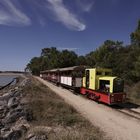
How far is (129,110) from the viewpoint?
19.6 meters

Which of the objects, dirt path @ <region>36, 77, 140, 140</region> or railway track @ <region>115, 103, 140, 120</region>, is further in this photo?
railway track @ <region>115, 103, 140, 120</region>

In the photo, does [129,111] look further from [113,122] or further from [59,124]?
[59,124]

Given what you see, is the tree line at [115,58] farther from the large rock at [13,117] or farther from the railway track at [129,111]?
the large rock at [13,117]

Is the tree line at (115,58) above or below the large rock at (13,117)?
above

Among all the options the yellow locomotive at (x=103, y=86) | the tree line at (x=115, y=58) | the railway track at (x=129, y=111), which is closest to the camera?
the railway track at (x=129, y=111)

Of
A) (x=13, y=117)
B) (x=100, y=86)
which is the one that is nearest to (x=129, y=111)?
(x=100, y=86)

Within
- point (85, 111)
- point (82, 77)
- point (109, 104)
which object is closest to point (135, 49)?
point (82, 77)

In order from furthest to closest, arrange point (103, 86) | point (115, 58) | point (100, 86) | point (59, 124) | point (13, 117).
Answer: point (115, 58) < point (100, 86) < point (103, 86) < point (13, 117) < point (59, 124)

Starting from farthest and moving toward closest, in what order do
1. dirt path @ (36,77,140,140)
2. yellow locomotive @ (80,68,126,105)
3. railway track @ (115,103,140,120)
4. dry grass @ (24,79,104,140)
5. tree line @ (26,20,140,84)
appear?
tree line @ (26,20,140,84) → yellow locomotive @ (80,68,126,105) → railway track @ (115,103,140,120) → dirt path @ (36,77,140,140) → dry grass @ (24,79,104,140)

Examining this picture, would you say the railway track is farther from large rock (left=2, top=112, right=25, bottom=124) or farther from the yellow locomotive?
large rock (left=2, top=112, right=25, bottom=124)

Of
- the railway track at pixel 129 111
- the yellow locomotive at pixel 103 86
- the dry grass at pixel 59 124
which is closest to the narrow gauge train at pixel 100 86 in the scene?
the yellow locomotive at pixel 103 86

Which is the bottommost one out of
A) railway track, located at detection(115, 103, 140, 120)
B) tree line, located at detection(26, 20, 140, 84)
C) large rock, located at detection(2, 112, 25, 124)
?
large rock, located at detection(2, 112, 25, 124)

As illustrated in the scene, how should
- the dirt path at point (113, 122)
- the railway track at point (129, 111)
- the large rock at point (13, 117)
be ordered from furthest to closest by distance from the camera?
the railway track at point (129, 111)
the large rock at point (13, 117)
the dirt path at point (113, 122)

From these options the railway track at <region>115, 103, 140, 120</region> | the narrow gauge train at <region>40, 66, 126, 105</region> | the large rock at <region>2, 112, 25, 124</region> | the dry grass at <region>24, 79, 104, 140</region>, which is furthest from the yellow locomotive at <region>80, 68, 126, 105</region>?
the large rock at <region>2, 112, 25, 124</region>
